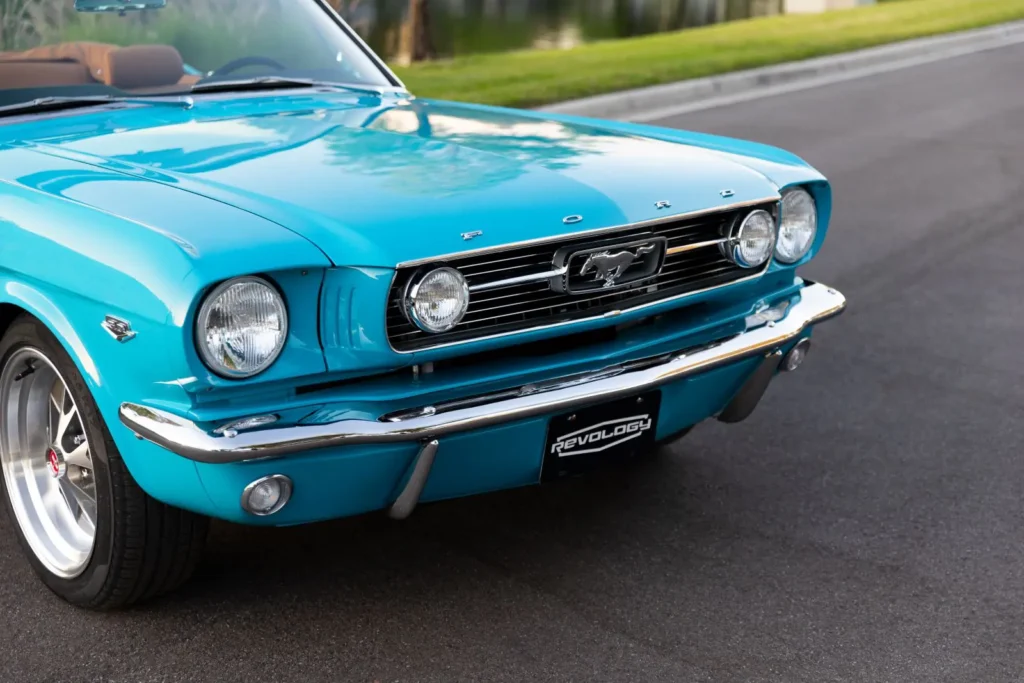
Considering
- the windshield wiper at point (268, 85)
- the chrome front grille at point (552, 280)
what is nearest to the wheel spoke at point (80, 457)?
the chrome front grille at point (552, 280)

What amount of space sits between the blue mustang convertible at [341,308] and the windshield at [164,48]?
0.05 m

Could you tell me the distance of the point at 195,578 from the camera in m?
3.39

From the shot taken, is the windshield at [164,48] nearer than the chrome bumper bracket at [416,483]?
No

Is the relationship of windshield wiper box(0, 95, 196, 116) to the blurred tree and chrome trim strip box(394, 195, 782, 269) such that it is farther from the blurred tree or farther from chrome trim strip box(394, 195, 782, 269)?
the blurred tree

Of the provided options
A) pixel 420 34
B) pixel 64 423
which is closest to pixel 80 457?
pixel 64 423

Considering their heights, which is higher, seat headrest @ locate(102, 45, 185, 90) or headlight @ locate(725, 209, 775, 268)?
seat headrest @ locate(102, 45, 185, 90)

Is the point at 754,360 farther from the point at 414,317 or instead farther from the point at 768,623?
the point at 414,317

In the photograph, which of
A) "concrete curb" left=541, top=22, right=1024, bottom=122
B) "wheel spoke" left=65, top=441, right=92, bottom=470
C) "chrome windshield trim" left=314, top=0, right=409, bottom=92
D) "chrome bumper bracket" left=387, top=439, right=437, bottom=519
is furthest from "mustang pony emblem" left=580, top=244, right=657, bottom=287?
"concrete curb" left=541, top=22, right=1024, bottom=122

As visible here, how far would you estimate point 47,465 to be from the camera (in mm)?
3455

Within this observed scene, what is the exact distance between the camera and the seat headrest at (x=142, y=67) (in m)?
4.09

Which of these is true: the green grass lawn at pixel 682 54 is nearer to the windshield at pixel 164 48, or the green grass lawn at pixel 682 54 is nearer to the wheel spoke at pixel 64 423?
the windshield at pixel 164 48

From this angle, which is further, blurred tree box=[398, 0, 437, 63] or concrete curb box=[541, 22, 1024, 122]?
blurred tree box=[398, 0, 437, 63]

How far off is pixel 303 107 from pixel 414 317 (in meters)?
1.58

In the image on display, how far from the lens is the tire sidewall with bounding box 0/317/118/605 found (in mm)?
2932
